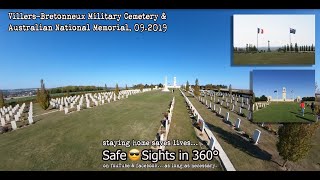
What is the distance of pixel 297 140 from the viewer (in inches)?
205

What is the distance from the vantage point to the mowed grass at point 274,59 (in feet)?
17.0

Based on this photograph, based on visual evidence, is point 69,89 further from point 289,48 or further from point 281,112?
point 289,48

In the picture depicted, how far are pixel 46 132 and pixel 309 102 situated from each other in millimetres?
9663

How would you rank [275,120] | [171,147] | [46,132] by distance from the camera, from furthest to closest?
[275,120] < [46,132] < [171,147]

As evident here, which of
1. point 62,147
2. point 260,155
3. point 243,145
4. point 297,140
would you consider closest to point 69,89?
point 62,147

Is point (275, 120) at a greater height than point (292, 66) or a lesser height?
lesser

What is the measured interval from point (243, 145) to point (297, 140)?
1795mm

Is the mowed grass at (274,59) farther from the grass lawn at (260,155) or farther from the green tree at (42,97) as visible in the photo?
the green tree at (42,97)

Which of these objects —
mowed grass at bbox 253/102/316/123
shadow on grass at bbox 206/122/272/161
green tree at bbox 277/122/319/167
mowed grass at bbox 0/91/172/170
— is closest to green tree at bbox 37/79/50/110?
mowed grass at bbox 0/91/172/170
